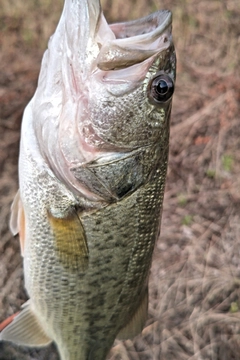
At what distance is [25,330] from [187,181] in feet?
6.25

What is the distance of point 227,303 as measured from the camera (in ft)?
9.91

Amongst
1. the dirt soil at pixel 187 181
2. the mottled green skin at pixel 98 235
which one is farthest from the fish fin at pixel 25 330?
the dirt soil at pixel 187 181

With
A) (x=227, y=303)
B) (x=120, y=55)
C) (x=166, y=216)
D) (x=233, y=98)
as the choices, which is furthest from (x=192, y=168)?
(x=120, y=55)

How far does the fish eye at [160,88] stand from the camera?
46.0 inches

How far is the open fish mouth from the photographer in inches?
43.9

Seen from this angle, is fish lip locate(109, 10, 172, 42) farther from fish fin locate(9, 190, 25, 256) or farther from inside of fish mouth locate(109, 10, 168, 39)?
fish fin locate(9, 190, 25, 256)

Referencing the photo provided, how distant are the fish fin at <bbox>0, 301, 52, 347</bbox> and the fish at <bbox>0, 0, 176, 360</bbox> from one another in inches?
3.8

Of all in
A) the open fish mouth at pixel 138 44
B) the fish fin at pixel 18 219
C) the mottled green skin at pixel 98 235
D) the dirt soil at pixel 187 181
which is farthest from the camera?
the dirt soil at pixel 187 181

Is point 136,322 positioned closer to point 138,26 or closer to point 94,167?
point 94,167

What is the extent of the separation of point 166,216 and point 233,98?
1.14m

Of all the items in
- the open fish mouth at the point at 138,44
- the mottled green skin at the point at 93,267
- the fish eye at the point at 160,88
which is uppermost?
the open fish mouth at the point at 138,44

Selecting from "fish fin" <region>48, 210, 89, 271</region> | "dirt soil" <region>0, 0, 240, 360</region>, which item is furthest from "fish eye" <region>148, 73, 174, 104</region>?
Result: "dirt soil" <region>0, 0, 240, 360</region>

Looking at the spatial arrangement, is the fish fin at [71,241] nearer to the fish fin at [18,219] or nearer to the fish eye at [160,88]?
the fish fin at [18,219]

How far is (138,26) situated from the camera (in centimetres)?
118
